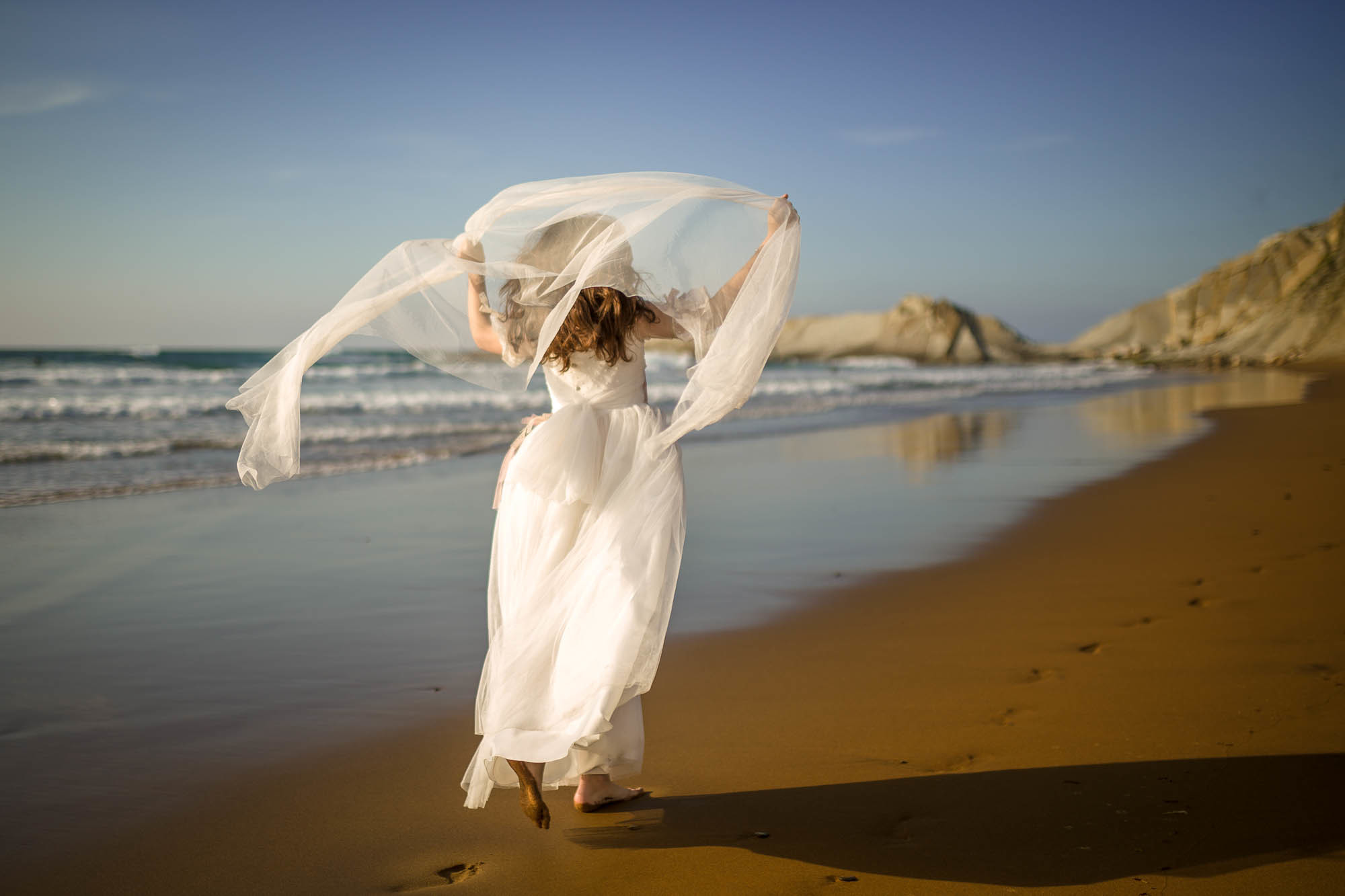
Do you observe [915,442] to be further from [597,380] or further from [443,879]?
[443,879]

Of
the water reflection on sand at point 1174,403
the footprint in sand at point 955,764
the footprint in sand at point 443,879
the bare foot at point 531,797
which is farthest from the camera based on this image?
the water reflection on sand at point 1174,403

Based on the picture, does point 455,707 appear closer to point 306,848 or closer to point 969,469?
point 306,848

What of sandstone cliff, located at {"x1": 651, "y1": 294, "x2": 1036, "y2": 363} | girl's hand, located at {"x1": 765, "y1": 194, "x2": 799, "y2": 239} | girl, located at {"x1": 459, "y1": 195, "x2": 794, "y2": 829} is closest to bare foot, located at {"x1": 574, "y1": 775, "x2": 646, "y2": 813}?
girl, located at {"x1": 459, "y1": 195, "x2": 794, "y2": 829}

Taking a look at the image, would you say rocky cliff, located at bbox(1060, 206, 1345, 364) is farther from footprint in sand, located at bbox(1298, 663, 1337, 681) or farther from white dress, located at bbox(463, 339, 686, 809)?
white dress, located at bbox(463, 339, 686, 809)

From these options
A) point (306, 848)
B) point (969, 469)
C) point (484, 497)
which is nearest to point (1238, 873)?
point (306, 848)

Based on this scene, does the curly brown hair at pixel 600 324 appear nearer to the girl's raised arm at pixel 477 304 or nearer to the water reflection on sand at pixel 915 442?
the girl's raised arm at pixel 477 304

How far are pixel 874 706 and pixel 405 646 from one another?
7.50 feet

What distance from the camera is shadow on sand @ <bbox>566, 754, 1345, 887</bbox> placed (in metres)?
2.53

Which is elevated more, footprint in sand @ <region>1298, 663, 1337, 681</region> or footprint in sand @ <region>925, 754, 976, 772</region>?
footprint in sand @ <region>1298, 663, 1337, 681</region>

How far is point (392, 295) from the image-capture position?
118 inches

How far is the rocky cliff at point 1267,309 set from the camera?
43031mm

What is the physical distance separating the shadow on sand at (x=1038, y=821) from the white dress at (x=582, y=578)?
36 centimetres

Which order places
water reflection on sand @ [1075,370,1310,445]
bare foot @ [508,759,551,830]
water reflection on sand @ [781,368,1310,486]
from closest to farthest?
bare foot @ [508,759,551,830], water reflection on sand @ [781,368,1310,486], water reflection on sand @ [1075,370,1310,445]

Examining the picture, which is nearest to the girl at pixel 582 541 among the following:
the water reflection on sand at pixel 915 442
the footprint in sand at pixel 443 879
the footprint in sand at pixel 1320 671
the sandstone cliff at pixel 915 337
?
the footprint in sand at pixel 443 879
